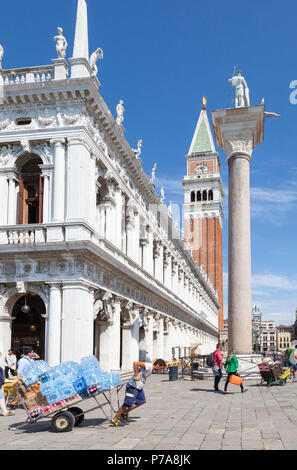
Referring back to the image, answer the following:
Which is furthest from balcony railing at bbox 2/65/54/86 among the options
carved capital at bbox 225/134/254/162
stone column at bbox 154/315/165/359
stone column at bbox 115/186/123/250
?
stone column at bbox 154/315/165/359

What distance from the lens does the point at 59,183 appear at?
23.2m

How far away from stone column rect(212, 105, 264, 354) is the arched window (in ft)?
28.7

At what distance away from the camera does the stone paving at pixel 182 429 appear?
985 centimetres

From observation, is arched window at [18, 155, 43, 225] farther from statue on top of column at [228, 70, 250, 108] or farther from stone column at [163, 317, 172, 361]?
stone column at [163, 317, 172, 361]

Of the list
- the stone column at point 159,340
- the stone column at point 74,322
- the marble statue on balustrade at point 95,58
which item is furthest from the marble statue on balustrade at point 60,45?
the stone column at point 159,340

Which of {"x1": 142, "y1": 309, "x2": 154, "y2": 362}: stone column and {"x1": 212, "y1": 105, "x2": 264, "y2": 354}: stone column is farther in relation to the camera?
{"x1": 142, "y1": 309, "x2": 154, "y2": 362}: stone column

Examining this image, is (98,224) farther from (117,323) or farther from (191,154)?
(191,154)

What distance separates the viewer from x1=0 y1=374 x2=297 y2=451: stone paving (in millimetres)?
9852

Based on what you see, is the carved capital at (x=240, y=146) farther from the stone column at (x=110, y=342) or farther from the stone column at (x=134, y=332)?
the stone column at (x=134, y=332)

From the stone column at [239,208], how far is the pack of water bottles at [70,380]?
40.4 feet

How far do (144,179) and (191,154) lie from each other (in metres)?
84.6
